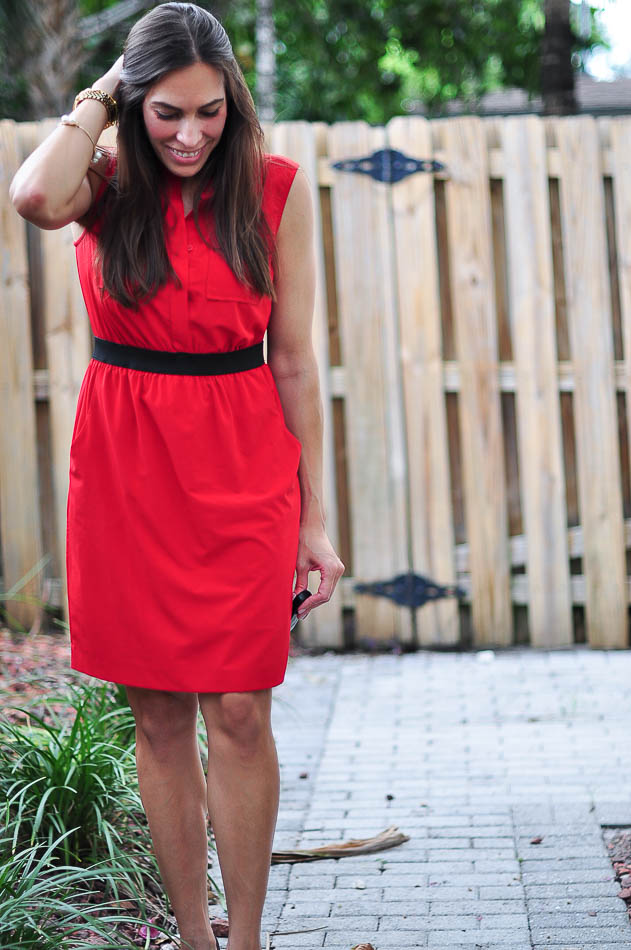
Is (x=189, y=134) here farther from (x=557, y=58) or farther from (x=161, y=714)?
(x=557, y=58)

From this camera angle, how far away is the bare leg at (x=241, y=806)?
7.17 feet

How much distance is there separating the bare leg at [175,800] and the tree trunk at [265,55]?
1279 cm

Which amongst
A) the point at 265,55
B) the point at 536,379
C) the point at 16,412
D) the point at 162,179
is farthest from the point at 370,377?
the point at 265,55

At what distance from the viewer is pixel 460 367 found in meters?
5.28

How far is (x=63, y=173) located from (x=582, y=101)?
1572cm

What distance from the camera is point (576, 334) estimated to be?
5254mm

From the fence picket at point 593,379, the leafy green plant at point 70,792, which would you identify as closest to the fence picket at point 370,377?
the fence picket at point 593,379

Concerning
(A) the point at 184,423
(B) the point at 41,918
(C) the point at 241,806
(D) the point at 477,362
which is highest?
(D) the point at 477,362

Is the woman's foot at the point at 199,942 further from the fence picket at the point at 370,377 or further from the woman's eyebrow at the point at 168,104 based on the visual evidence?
the fence picket at the point at 370,377

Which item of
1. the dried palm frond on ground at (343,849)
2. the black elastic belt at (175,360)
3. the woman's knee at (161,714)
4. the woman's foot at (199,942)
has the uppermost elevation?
the black elastic belt at (175,360)

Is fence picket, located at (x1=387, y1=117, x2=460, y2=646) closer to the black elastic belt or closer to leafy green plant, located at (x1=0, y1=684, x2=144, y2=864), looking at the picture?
leafy green plant, located at (x1=0, y1=684, x2=144, y2=864)

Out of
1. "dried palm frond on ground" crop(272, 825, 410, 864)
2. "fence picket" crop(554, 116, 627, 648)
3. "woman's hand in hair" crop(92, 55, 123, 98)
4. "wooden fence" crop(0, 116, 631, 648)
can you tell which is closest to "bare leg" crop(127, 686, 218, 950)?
"dried palm frond on ground" crop(272, 825, 410, 864)

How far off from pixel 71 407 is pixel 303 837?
275cm

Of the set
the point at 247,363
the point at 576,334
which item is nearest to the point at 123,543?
the point at 247,363
